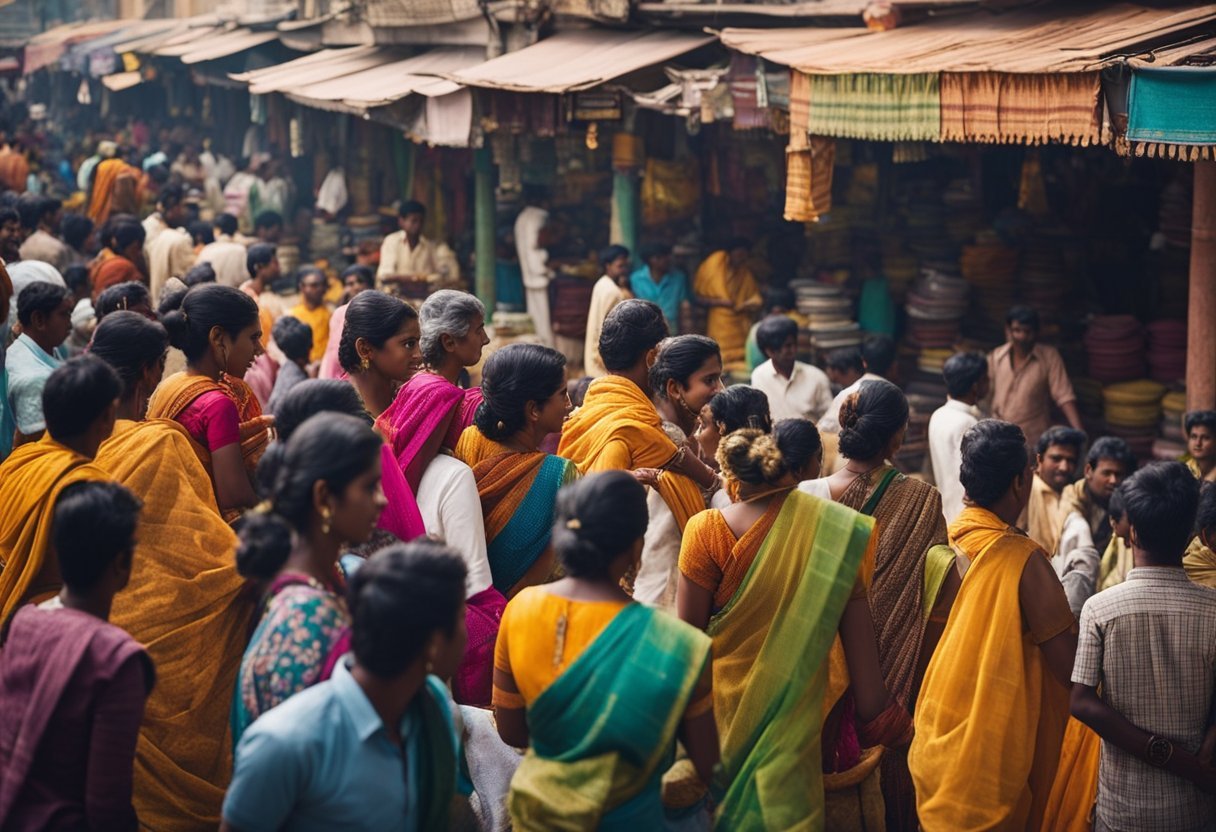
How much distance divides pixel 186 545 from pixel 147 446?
318 mm

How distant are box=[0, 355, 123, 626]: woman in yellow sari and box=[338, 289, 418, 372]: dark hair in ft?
3.55

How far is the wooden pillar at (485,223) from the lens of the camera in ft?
41.7

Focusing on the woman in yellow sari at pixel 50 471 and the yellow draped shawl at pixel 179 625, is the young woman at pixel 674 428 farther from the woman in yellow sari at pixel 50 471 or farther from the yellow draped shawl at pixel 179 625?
the woman in yellow sari at pixel 50 471

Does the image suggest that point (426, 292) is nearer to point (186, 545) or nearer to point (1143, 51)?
point (1143, 51)

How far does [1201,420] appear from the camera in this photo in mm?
6914

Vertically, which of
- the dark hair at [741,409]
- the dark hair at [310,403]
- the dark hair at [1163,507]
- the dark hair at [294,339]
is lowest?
the dark hair at [294,339]

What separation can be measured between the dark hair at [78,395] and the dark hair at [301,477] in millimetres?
958

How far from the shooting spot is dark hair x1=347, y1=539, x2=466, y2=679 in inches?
111

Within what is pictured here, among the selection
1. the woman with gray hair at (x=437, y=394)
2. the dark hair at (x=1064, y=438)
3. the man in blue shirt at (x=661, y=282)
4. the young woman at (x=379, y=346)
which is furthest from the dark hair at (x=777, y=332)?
the young woman at (x=379, y=346)

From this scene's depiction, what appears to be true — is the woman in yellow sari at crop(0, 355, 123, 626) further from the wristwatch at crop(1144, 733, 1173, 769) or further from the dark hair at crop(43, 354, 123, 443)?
the wristwatch at crop(1144, 733, 1173, 769)

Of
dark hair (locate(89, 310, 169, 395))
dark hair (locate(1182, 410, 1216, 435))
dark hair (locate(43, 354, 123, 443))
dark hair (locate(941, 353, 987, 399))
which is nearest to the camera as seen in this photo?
dark hair (locate(43, 354, 123, 443))

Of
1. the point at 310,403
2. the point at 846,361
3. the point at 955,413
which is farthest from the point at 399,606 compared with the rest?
the point at 846,361

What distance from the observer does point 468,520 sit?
14.3ft

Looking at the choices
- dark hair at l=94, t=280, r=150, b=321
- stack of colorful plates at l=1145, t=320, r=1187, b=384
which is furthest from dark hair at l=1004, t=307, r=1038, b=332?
dark hair at l=94, t=280, r=150, b=321
